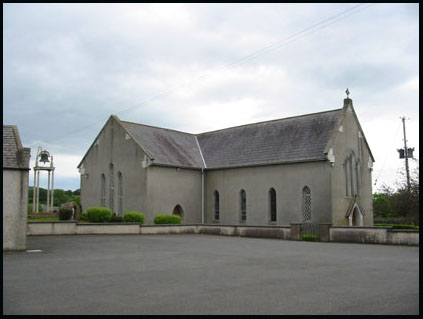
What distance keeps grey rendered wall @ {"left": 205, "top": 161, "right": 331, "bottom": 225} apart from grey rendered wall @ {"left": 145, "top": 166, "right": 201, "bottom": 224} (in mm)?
1338

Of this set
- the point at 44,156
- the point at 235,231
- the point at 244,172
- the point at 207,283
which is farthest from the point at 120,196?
the point at 207,283

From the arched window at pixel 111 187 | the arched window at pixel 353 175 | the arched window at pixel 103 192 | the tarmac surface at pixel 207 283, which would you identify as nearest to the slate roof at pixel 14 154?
the tarmac surface at pixel 207 283

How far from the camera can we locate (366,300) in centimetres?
898

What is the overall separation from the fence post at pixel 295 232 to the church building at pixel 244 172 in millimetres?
5604

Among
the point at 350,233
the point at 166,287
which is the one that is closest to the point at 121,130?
the point at 350,233

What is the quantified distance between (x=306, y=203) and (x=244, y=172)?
21.2ft

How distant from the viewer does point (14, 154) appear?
19406 mm

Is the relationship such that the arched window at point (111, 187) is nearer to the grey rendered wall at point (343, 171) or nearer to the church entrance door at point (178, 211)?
the church entrance door at point (178, 211)

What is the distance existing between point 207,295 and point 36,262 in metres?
8.13

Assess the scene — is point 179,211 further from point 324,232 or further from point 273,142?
point 324,232

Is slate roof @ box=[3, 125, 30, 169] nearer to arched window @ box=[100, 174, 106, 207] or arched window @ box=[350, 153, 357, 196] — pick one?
arched window @ box=[100, 174, 106, 207]

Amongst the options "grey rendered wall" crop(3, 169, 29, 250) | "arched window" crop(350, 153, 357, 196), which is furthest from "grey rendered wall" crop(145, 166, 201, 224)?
"grey rendered wall" crop(3, 169, 29, 250)

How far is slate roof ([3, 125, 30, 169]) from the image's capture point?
19.1 metres
